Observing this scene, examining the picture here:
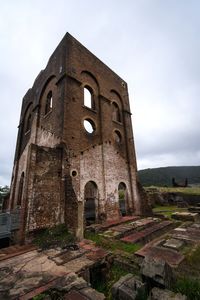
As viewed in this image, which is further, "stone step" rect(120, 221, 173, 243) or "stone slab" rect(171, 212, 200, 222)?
"stone slab" rect(171, 212, 200, 222)

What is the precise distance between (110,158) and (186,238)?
Result: 714cm

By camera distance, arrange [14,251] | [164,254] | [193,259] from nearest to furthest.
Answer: [193,259] < [164,254] < [14,251]

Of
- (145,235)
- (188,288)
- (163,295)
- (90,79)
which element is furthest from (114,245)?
(90,79)

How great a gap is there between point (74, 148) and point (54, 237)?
187 inches

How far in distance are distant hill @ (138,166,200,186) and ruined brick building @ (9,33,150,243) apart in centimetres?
2705

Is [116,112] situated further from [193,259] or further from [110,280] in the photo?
[110,280]

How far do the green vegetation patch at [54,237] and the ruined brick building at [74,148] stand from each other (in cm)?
27

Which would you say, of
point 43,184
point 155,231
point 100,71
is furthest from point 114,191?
point 100,71

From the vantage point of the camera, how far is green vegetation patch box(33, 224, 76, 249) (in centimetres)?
621

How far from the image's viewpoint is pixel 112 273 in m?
4.35

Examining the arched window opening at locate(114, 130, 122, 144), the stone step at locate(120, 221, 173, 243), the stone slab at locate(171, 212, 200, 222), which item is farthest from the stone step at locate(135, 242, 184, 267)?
the arched window opening at locate(114, 130, 122, 144)

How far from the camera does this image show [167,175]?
44781mm

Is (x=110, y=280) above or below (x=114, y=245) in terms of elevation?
below

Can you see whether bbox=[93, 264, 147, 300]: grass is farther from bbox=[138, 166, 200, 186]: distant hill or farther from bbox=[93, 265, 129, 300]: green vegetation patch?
bbox=[138, 166, 200, 186]: distant hill
